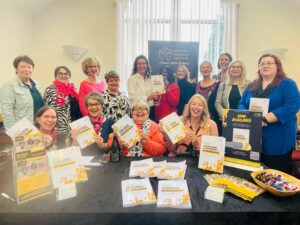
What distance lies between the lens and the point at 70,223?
994mm

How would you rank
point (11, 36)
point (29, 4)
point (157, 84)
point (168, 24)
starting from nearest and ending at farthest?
point (157, 84), point (11, 36), point (29, 4), point (168, 24)

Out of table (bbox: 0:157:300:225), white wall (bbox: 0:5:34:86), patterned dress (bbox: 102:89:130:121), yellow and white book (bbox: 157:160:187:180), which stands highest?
white wall (bbox: 0:5:34:86)

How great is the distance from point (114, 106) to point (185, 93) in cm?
92

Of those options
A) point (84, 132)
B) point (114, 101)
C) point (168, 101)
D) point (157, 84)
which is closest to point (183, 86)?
point (168, 101)

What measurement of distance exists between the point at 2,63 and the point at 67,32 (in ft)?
4.30

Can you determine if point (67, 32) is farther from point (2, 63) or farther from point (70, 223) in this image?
point (70, 223)

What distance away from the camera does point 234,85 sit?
2.46 meters

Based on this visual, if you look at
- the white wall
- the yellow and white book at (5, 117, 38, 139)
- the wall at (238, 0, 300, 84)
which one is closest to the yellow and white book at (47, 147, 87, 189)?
the yellow and white book at (5, 117, 38, 139)

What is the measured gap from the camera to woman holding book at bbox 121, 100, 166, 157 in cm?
186

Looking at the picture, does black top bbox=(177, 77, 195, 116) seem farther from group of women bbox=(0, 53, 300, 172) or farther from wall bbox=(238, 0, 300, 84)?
wall bbox=(238, 0, 300, 84)

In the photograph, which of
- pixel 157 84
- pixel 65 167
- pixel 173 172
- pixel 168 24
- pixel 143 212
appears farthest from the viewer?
pixel 168 24

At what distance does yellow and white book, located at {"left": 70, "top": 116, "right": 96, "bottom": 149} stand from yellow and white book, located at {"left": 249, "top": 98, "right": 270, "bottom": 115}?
1.26 m

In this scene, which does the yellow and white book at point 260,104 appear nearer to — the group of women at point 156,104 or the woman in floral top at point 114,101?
the group of women at point 156,104

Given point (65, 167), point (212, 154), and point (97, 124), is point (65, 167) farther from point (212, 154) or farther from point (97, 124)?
point (212, 154)
